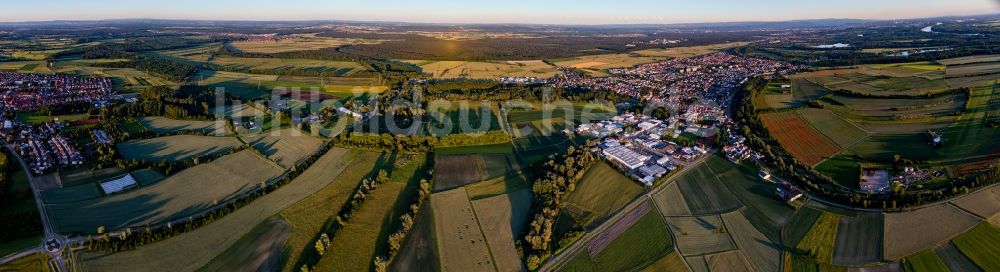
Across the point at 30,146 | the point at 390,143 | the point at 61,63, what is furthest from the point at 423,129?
the point at 61,63

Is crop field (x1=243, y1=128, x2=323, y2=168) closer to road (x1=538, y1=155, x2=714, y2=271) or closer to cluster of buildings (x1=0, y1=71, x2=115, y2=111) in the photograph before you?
road (x1=538, y1=155, x2=714, y2=271)

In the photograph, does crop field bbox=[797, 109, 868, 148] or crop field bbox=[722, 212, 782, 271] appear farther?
crop field bbox=[797, 109, 868, 148]

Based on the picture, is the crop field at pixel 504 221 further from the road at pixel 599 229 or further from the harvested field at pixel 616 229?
the harvested field at pixel 616 229

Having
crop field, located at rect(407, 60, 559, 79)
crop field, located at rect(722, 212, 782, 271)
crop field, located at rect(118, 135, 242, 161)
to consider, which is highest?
crop field, located at rect(407, 60, 559, 79)

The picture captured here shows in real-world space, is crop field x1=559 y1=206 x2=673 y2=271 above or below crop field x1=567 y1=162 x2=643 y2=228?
below

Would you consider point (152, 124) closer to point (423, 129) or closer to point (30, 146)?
point (30, 146)

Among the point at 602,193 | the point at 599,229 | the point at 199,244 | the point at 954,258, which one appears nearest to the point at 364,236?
the point at 199,244

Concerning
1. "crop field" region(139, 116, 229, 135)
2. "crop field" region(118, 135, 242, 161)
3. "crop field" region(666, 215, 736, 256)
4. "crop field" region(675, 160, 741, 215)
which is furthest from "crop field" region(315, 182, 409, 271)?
"crop field" region(139, 116, 229, 135)

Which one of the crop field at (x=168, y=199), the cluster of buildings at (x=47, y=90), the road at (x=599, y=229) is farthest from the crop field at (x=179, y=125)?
the road at (x=599, y=229)
